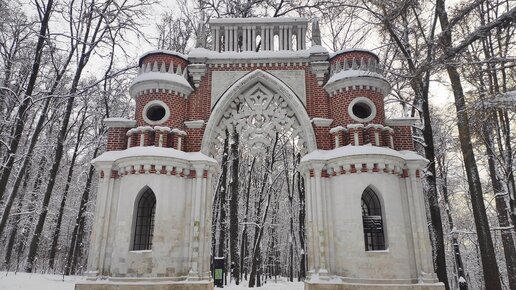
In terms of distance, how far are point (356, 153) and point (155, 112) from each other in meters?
6.29

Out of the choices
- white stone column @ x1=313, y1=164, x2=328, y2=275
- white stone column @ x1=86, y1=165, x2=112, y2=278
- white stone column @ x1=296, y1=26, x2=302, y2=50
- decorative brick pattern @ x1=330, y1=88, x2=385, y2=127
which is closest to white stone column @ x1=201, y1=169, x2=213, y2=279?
white stone column @ x1=86, y1=165, x2=112, y2=278

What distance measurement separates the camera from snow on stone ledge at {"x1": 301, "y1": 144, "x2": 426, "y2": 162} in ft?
33.8

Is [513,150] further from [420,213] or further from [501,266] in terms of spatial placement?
[501,266]

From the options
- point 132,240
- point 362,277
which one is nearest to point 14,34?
point 132,240

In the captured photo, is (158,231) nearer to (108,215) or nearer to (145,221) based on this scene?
(145,221)

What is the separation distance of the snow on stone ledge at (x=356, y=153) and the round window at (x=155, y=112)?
4459 millimetres

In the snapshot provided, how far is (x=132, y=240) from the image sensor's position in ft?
34.0

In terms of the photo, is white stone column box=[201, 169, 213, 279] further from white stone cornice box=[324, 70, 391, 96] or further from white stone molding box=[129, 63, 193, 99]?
white stone cornice box=[324, 70, 391, 96]

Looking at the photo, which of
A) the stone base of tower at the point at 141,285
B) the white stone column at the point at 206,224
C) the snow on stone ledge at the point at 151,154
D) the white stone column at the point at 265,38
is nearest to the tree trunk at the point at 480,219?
the white stone column at the point at 265,38

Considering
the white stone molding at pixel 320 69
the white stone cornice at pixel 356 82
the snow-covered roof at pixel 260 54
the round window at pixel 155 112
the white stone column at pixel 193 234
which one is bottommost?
the white stone column at pixel 193 234

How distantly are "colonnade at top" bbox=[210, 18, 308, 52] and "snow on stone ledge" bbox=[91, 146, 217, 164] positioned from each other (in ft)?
12.6

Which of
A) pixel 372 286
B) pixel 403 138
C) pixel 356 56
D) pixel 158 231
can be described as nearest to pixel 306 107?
pixel 356 56

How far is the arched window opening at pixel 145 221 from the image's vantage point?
1070cm

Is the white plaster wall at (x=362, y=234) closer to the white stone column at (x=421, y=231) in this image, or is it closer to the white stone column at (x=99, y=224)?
the white stone column at (x=421, y=231)
